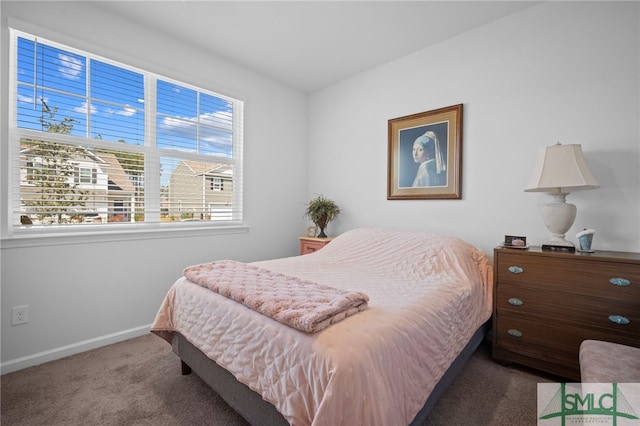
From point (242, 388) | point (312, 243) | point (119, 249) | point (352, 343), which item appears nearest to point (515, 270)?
point (352, 343)

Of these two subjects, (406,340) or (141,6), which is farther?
(141,6)

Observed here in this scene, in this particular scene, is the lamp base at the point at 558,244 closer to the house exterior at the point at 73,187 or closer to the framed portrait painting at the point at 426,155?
the framed portrait painting at the point at 426,155

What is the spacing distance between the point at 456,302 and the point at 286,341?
3.43 feet

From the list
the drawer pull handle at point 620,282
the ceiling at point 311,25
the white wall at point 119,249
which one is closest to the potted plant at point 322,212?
the white wall at point 119,249

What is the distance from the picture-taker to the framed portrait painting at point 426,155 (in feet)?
8.49

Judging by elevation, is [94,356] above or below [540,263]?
below

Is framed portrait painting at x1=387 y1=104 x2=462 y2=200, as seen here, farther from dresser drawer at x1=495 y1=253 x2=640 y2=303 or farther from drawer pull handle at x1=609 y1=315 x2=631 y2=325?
drawer pull handle at x1=609 y1=315 x2=631 y2=325

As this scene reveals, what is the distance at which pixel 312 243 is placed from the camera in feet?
10.8

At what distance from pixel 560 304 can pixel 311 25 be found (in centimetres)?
275

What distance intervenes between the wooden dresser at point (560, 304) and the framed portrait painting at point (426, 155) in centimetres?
87

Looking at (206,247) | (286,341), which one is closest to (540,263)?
(286,341)

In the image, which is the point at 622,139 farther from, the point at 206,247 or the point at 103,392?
the point at 103,392

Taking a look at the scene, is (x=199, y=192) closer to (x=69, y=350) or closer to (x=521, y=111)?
(x=69, y=350)

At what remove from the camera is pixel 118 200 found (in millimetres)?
2396
